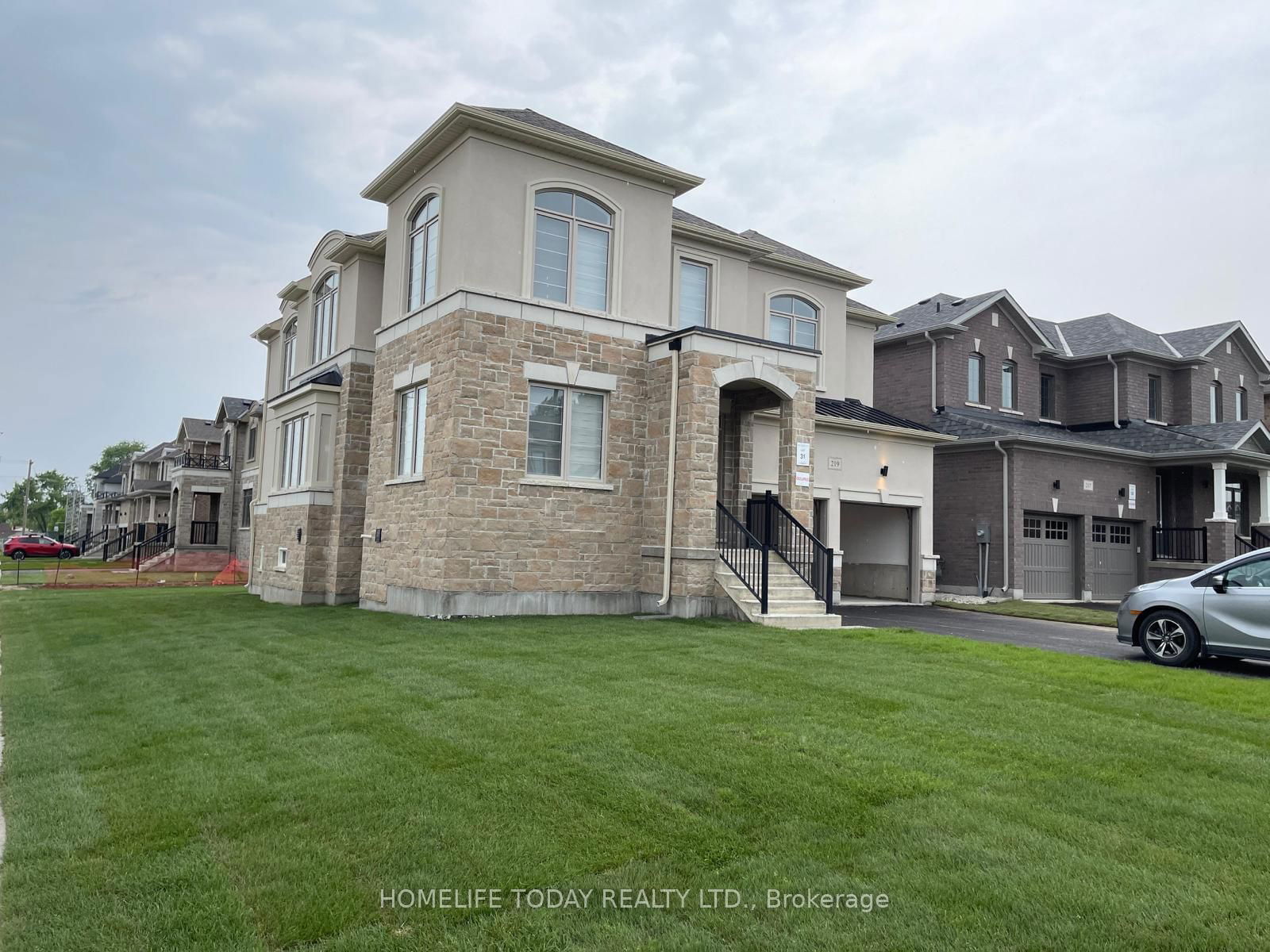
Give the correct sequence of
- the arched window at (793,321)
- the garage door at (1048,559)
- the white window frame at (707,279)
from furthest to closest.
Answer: the garage door at (1048,559), the arched window at (793,321), the white window frame at (707,279)

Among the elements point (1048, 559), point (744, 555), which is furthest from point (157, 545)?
point (1048, 559)

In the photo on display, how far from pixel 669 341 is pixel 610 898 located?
11.9m

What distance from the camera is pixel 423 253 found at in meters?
15.3

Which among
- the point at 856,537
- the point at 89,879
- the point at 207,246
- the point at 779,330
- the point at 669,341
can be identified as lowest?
the point at 89,879

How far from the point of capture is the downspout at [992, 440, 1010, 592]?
875 inches

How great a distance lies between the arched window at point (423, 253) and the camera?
48.5 ft

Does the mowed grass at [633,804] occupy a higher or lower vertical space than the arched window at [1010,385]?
lower

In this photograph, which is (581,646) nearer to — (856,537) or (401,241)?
(401,241)

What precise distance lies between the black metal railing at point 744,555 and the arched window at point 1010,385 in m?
15.9

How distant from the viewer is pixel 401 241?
15969 millimetres

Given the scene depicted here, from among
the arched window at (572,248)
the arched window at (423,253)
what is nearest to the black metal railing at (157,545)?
the arched window at (423,253)

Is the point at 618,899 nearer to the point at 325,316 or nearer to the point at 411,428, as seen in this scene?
the point at 411,428

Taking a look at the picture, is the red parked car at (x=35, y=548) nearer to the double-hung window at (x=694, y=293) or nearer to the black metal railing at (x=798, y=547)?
the double-hung window at (x=694, y=293)

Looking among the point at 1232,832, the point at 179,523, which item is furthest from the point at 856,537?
the point at 179,523
